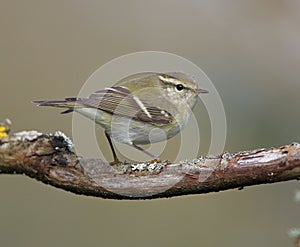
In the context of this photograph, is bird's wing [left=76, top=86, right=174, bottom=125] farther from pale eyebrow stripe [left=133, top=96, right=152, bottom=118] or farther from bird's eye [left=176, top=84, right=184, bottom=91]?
bird's eye [left=176, top=84, right=184, bottom=91]

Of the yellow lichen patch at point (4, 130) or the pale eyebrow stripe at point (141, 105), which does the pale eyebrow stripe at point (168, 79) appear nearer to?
the pale eyebrow stripe at point (141, 105)

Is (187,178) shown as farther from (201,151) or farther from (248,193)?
(248,193)

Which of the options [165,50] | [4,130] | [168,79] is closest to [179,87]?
[168,79]

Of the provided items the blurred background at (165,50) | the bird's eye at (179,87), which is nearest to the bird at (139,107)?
the bird's eye at (179,87)

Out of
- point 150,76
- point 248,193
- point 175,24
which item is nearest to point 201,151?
point 248,193

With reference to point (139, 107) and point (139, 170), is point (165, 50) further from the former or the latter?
point (139, 170)
